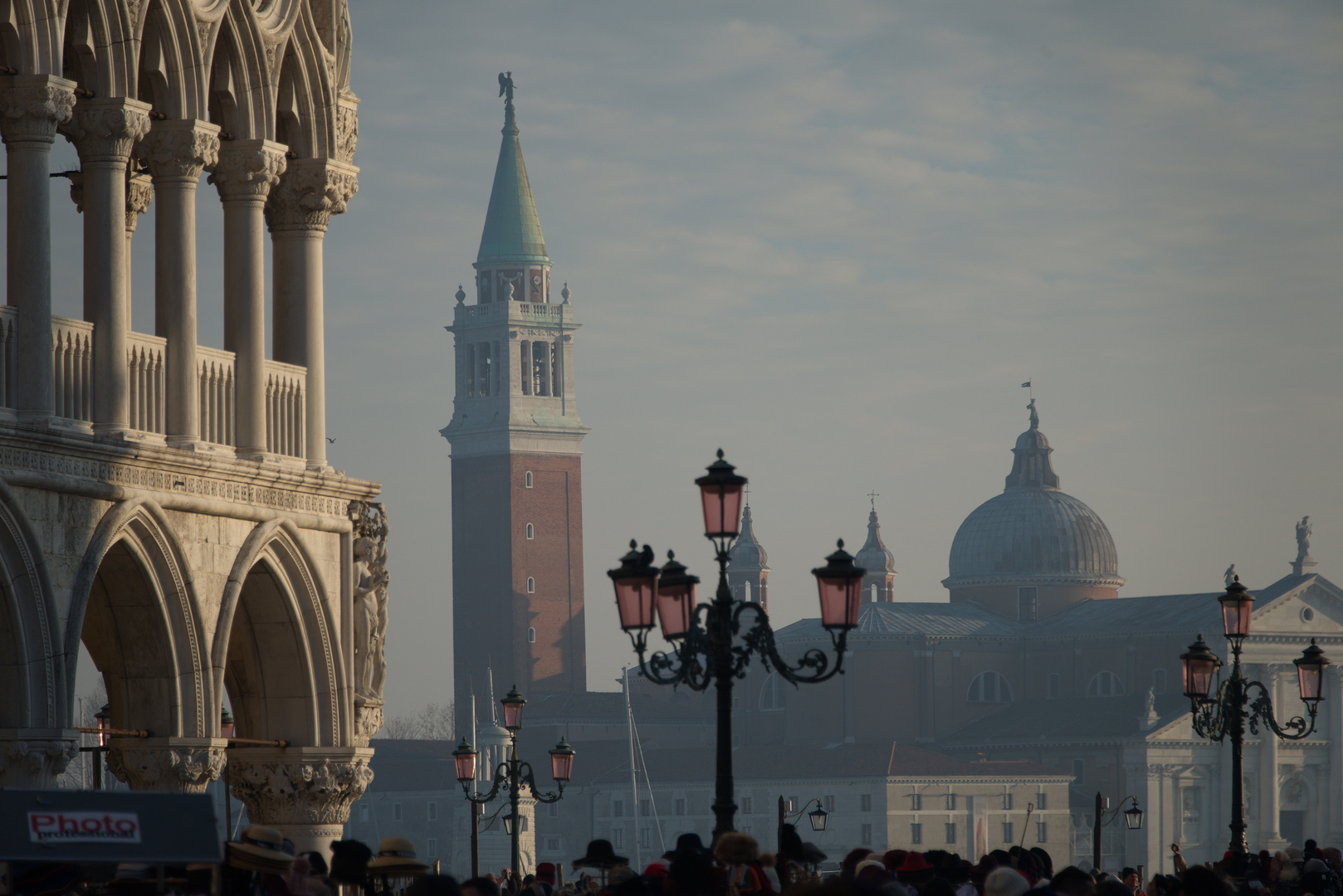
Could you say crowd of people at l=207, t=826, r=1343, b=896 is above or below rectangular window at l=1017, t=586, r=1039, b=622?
below

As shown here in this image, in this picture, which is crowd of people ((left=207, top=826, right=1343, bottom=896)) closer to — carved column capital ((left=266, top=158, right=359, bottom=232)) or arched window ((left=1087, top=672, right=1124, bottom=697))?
carved column capital ((left=266, top=158, right=359, bottom=232))

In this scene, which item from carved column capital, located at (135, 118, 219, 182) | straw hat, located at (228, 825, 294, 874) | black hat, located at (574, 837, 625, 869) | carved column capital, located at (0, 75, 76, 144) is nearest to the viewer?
straw hat, located at (228, 825, 294, 874)

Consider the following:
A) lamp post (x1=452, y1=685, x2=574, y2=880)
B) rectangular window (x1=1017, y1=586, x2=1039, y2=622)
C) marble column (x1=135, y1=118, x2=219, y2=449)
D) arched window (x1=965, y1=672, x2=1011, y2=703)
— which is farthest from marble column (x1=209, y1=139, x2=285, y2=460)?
rectangular window (x1=1017, y1=586, x2=1039, y2=622)

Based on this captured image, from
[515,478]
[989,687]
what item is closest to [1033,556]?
[989,687]

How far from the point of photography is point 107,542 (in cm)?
1246

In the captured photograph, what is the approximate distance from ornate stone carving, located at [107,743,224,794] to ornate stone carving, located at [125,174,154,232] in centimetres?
390

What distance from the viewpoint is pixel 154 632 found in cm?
1305

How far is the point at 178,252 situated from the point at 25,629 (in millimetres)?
2464

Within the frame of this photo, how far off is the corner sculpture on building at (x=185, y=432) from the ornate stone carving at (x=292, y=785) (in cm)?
1

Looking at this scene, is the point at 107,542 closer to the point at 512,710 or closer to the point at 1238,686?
the point at 1238,686

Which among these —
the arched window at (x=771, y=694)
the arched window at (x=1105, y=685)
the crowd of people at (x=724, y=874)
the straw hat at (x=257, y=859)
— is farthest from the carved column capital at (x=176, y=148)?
the arched window at (x=771, y=694)

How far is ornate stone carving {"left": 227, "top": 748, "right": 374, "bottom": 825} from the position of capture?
14219 mm

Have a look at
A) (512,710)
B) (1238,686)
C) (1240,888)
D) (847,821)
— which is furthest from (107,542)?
(847,821)

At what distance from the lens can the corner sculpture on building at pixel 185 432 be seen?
12203mm
